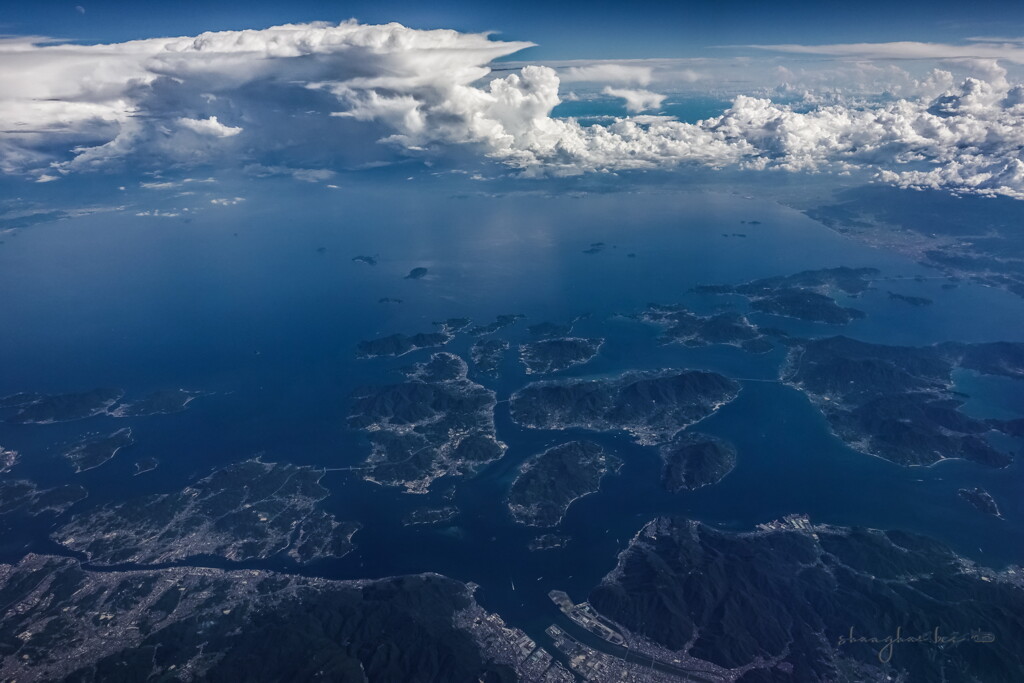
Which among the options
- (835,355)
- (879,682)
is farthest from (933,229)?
(879,682)

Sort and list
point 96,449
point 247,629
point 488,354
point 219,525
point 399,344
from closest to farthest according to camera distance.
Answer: point 247,629 < point 219,525 < point 96,449 < point 488,354 < point 399,344

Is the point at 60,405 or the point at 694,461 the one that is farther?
the point at 60,405

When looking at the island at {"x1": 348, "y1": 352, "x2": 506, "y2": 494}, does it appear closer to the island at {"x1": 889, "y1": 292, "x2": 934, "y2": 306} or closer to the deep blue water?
the deep blue water

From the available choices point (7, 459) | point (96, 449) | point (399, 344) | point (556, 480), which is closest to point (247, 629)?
point (556, 480)

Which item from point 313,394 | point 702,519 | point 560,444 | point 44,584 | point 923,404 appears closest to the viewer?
point 44,584

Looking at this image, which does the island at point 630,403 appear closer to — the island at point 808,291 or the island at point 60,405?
the island at point 808,291

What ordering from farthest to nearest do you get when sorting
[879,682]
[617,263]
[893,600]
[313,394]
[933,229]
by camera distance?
[933,229]
[617,263]
[313,394]
[893,600]
[879,682]

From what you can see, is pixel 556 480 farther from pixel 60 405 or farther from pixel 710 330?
pixel 60 405

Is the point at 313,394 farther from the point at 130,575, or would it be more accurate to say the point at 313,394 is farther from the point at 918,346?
the point at 918,346
